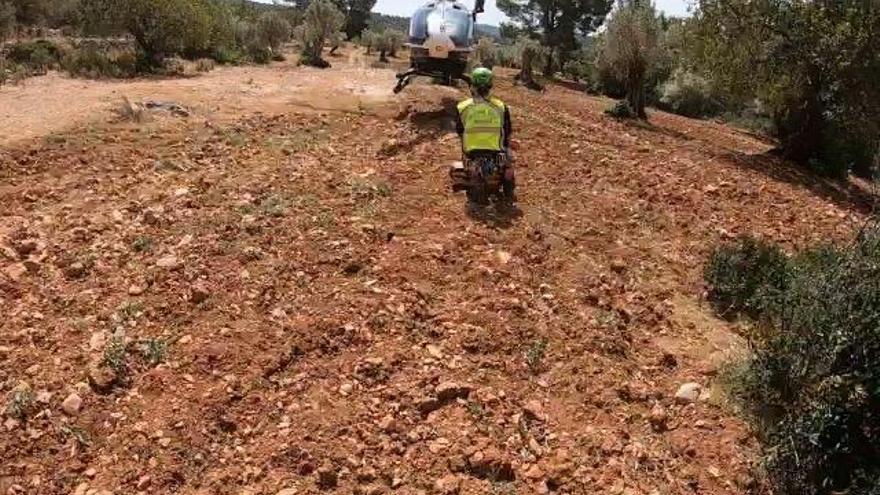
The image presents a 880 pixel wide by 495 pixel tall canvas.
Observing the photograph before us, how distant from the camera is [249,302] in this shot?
591 cm

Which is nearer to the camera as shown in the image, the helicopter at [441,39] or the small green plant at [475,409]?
the small green plant at [475,409]

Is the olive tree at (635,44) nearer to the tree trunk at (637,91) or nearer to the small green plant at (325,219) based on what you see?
the tree trunk at (637,91)

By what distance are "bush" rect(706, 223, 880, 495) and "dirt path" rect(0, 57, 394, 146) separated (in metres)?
7.63

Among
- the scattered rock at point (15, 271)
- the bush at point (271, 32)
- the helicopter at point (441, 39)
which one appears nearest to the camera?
the scattered rock at point (15, 271)

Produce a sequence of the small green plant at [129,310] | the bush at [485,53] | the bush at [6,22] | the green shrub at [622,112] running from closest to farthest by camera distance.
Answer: the small green plant at [129,310]
the green shrub at [622,112]
the bush at [6,22]
the bush at [485,53]

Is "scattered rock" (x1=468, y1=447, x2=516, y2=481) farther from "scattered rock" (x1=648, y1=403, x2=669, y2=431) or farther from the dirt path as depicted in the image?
the dirt path

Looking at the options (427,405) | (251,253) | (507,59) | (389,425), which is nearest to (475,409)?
(427,405)

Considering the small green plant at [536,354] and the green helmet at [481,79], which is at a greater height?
the green helmet at [481,79]

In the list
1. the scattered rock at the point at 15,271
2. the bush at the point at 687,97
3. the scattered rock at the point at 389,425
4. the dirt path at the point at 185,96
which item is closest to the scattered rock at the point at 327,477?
the scattered rock at the point at 389,425

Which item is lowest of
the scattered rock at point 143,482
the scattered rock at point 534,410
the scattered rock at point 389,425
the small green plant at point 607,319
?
the scattered rock at point 143,482

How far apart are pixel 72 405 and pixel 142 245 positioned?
6.86ft

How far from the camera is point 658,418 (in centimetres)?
511

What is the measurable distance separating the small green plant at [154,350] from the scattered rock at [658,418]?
3.57 metres

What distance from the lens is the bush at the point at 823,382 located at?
14.1 ft
